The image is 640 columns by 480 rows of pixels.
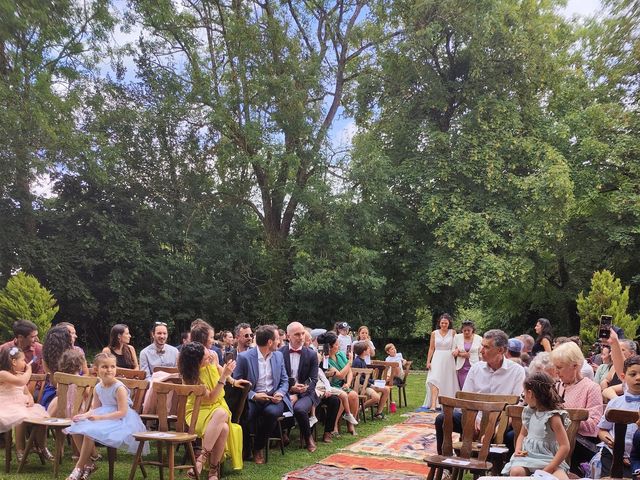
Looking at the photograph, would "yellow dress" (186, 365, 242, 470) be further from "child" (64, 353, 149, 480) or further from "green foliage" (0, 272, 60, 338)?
"green foliage" (0, 272, 60, 338)

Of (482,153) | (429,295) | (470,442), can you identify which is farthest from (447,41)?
(470,442)

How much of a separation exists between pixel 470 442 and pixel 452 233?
47.7ft

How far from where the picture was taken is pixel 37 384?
738 centimetres

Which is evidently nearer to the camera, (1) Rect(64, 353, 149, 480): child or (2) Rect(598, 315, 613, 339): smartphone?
(1) Rect(64, 353, 149, 480): child

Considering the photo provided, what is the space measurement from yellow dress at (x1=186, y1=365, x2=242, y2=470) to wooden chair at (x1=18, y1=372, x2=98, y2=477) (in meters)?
1.01

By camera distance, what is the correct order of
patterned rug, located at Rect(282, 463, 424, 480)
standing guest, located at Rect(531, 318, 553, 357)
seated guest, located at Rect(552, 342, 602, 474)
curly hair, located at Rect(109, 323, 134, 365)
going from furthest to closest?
standing guest, located at Rect(531, 318, 553, 357)
curly hair, located at Rect(109, 323, 134, 365)
patterned rug, located at Rect(282, 463, 424, 480)
seated guest, located at Rect(552, 342, 602, 474)

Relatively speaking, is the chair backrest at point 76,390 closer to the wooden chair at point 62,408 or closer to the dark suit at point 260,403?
the wooden chair at point 62,408

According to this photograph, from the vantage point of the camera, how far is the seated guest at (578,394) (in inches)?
205

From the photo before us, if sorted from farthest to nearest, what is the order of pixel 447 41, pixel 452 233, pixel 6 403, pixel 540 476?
1. pixel 447 41
2. pixel 452 233
3. pixel 6 403
4. pixel 540 476

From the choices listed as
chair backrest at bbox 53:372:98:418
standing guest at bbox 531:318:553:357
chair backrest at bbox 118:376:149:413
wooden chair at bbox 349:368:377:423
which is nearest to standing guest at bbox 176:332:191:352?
chair backrest at bbox 118:376:149:413

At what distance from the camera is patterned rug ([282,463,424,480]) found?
6.27 meters

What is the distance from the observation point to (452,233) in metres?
19.4

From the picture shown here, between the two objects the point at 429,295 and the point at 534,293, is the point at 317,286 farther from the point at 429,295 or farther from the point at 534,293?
the point at 534,293

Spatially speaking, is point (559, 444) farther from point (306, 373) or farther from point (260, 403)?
point (306, 373)
